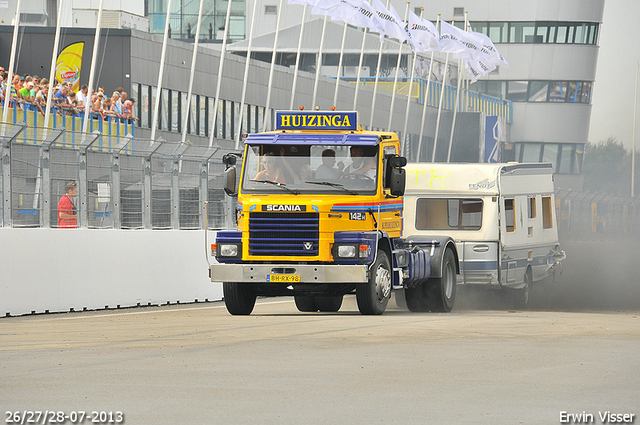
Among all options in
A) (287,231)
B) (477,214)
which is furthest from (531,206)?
(287,231)

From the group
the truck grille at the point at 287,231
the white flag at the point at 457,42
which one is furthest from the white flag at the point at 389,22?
the truck grille at the point at 287,231

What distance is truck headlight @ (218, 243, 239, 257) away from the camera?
16109 mm

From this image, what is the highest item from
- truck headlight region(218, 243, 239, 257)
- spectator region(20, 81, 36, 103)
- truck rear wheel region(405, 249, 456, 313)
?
spectator region(20, 81, 36, 103)

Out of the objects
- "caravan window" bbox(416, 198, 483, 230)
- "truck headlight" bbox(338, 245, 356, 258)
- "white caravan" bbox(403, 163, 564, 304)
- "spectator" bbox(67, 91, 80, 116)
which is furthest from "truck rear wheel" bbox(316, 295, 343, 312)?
"spectator" bbox(67, 91, 80, 116)

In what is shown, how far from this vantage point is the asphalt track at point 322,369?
7.74m

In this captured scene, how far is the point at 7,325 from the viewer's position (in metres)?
14.9

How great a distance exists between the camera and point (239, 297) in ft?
55.0

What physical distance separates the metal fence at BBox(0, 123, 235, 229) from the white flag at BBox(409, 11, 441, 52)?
26250mm

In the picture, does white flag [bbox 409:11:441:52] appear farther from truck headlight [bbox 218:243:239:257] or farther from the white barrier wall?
truck headlight [bbox 218:243:239:257]

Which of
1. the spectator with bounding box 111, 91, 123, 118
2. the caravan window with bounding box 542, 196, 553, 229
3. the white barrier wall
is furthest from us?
the spectator with bounding box 111, 91, 123, 118

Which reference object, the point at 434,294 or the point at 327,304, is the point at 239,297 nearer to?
the point at 327,304

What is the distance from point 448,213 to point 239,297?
5.42 metres

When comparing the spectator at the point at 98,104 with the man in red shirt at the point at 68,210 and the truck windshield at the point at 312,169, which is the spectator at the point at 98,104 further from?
the truck windshield at the point at 312,169

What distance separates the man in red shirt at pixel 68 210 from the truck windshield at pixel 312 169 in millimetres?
3339
